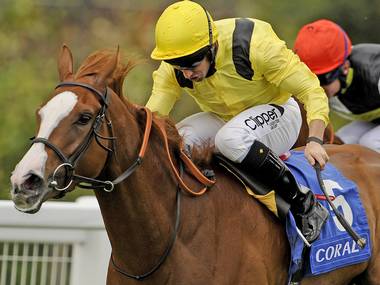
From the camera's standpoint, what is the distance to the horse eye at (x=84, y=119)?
4.43m

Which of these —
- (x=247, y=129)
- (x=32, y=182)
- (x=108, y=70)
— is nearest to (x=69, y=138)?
(x=32, y=182)

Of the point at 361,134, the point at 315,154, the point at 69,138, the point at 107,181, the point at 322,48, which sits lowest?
the point at 361,134

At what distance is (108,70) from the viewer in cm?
468

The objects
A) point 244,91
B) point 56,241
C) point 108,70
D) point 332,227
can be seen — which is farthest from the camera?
point 56,241

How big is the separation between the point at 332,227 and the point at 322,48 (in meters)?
1.75

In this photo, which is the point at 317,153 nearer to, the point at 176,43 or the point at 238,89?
the point at 238,89

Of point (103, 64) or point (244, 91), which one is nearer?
point (103, 64)

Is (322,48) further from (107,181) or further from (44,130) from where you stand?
(44,130)

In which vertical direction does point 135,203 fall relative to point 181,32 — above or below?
below

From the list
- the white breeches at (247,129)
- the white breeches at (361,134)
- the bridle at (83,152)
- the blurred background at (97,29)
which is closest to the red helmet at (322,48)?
the white breeches at (361,134)

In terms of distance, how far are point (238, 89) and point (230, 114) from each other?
9.2 inches

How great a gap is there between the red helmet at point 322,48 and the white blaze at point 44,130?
284 cm

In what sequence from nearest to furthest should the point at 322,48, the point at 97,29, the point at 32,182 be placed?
the point at 32,182, the point at 322,48, the point at 97,29

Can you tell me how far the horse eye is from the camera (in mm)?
4426
